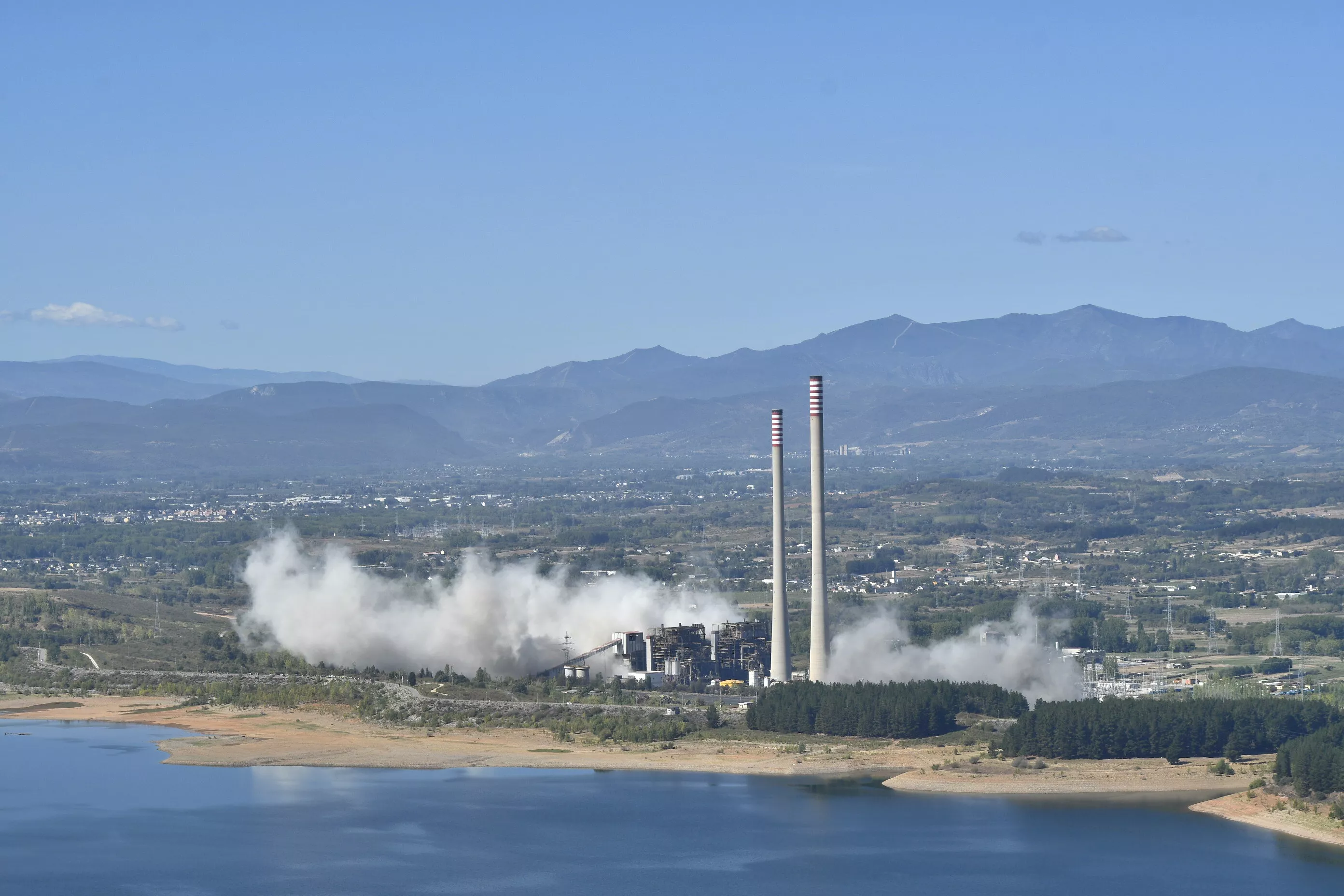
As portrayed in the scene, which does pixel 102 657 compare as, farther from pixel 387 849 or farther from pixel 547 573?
pixel 387 849

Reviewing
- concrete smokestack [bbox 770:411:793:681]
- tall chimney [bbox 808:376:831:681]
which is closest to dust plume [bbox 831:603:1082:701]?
tall chimney [bbox 808:376:831:681]

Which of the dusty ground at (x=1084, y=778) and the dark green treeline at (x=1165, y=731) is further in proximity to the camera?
the dark green treeline at (x=1165, y=731)

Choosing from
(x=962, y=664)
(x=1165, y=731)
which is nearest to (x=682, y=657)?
(x=962, y=664)

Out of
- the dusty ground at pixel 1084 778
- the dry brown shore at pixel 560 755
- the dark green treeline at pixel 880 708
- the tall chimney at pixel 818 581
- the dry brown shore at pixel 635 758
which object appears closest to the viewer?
the dry brown shore at pixel 635 758

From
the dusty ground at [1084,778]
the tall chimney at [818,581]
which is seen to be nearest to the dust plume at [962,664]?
the tall chimney at [818,581]

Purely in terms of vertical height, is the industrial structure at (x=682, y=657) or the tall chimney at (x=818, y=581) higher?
the tall chimney at (x=818, y=581)

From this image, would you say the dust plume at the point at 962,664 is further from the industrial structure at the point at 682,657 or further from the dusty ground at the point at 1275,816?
the dusty ground at the point at 1275,816
